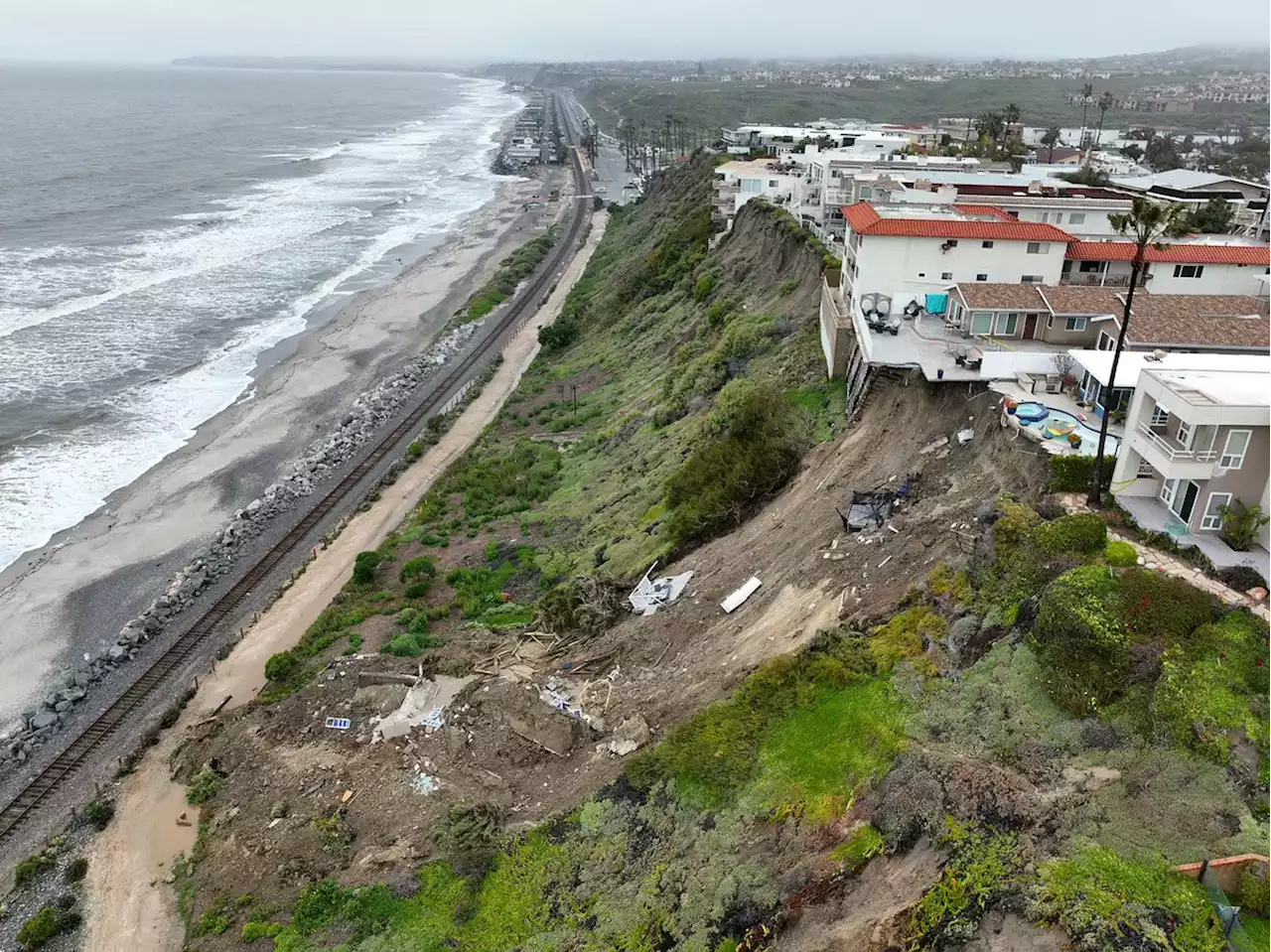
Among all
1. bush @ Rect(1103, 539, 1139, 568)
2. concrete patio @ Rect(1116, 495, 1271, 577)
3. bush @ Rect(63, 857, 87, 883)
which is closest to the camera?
bush @ Rect(1103, 539, 1139, 568)

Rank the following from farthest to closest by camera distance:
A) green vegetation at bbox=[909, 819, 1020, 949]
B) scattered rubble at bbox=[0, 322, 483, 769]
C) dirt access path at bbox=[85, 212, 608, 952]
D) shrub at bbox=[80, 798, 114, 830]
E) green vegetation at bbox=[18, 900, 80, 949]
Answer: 1. scattered rubble at bbox=[0, 322, 483, 769]
2. shrub at bbox=[80, 798, 114, 830]
3. dirt access path at bbox=[85, 212, 608, 952]
4. green vegetation at bbox=[18, 900, 80, 949]
5. green vegetation at bbox=[909, 819, 1020, 949]

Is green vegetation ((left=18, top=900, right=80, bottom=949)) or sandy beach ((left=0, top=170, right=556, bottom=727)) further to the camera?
sandy beach ((left=0, top=170, right=556, bottom=727))

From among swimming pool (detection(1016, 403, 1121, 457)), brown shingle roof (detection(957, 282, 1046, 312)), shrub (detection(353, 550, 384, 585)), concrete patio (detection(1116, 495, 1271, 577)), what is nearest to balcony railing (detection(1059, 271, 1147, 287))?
brown shingle roof (detection(957, 282, 1046, 312))

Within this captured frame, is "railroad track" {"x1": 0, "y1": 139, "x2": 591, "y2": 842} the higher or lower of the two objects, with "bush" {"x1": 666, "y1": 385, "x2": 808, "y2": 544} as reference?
lower

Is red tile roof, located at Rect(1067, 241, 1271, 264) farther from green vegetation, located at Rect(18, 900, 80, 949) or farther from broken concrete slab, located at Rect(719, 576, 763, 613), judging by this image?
green vegetation, located at Rect(18, 900, 80, 949)

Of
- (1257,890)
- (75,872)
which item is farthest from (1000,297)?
(75,872)

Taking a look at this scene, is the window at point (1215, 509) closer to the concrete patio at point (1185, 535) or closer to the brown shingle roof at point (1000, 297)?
the concrete patio at point (1185, 535)

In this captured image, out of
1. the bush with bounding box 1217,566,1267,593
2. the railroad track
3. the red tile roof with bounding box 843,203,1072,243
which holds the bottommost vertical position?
the railroad track
